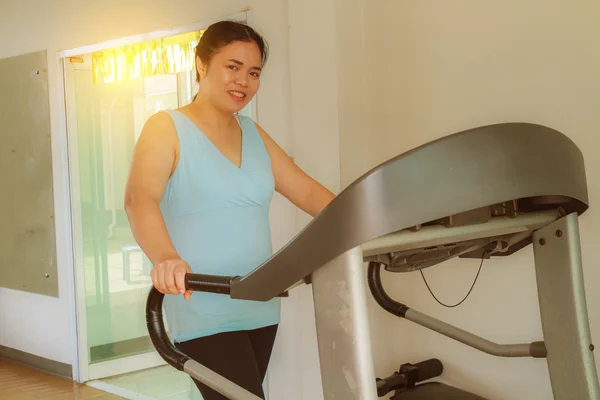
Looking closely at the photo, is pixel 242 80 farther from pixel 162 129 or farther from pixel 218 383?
pixel 218 383

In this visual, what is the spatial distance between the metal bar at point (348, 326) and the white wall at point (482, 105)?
5.18ft

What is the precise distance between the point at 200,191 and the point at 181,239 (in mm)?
134

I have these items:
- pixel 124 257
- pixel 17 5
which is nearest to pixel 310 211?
pixel 124 257

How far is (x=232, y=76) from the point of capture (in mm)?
1854

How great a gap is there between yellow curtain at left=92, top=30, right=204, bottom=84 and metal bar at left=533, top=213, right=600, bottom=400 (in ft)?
8.80

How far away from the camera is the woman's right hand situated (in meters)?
1.28

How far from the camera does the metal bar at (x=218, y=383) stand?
1.30m

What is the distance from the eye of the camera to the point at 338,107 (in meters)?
2.87

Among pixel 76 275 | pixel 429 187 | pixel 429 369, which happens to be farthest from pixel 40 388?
pixel 429 187

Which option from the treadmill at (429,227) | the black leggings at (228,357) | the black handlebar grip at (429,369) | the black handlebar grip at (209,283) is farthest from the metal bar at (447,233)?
the black handlebar grip at (429,369)

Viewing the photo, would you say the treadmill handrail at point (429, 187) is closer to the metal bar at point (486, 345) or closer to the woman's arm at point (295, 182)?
the metal bar at point (486, 345)

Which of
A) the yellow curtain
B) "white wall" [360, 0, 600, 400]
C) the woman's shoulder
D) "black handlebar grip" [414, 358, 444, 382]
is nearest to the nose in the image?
the woman's shoulder

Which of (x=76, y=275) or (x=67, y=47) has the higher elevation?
(x=67, y=47)

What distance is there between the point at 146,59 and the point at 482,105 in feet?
7.14
